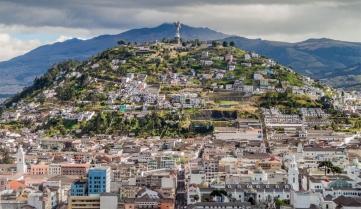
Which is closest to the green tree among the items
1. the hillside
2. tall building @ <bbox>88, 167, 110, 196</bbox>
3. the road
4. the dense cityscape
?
the dense cityscape

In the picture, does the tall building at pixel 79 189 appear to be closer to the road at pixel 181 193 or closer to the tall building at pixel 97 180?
the tall building at pixel 97 180

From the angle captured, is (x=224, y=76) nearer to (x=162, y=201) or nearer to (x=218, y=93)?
(x=218, y=93)

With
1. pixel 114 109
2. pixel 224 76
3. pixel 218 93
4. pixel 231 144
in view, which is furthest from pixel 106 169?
pixel 224 76

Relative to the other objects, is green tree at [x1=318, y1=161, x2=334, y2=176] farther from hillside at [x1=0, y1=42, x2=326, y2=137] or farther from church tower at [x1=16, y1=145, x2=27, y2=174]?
hillside at [x1=0, y1=42, x2=326, y2=137]

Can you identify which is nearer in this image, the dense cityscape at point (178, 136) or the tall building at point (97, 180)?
the dense cityscape at point (178, 136)

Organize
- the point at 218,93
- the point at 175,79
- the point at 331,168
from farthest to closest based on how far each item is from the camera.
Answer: the point at 175,79 < the point at 218,93 < the point at 331,168

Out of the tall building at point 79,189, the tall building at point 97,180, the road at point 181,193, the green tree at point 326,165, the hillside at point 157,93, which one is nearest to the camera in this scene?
the road at point 181,193

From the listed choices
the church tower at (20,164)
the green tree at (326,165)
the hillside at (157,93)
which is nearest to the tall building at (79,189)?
the church tower at (20,164)

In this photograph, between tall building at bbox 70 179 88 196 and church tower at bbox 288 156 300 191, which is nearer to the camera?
tall building at bbox 70 179 88 196
